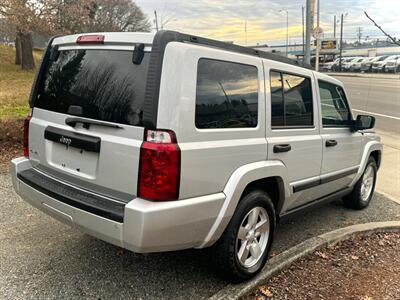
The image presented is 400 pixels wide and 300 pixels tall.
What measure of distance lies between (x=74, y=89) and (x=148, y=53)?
2.62 ft

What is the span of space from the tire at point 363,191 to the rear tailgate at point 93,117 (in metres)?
3.50

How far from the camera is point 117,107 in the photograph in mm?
2826

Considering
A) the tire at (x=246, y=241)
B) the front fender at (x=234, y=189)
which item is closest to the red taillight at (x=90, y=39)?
the front fender at (x=234, y=189)

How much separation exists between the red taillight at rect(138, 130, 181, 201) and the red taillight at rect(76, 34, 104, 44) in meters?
0.91

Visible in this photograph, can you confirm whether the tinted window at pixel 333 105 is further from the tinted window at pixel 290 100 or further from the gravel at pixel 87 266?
the gravel at pixel 87 266

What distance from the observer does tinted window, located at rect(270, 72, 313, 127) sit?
3529 mm

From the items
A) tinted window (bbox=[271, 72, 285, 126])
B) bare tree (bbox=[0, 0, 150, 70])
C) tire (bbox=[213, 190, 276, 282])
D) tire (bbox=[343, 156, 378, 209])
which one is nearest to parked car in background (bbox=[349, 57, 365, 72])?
bare tree (bbox=[0, 0, 150, 70])

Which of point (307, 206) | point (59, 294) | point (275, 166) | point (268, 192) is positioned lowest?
point (59, 294)

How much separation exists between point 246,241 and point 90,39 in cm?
203

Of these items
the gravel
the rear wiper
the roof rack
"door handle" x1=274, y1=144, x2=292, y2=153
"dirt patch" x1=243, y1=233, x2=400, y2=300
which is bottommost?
"dirt patch" x1=243, y1=233, x2=400, y2=300

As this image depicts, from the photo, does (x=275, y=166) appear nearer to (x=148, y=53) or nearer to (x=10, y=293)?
(x=148, y=53)

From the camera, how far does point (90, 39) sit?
3123 mm

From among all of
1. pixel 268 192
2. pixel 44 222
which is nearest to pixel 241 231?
pixel 268 192

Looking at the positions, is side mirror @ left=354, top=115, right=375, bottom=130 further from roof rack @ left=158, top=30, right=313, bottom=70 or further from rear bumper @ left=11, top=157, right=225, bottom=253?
rear bumper @ left=11, top=157, right=225, bottom=253
